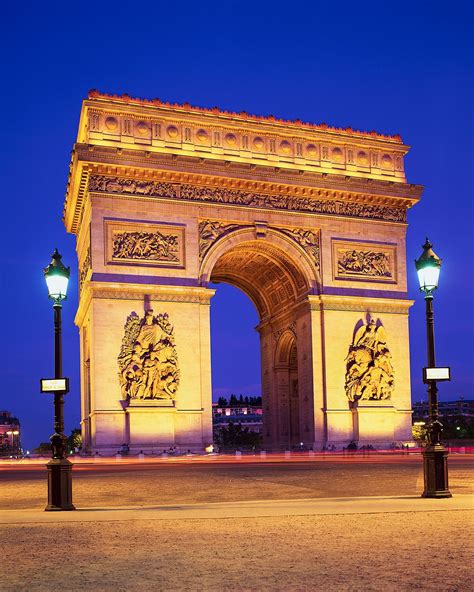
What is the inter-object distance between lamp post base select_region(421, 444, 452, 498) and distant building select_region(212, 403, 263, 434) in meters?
144

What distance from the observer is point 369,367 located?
39000 mm

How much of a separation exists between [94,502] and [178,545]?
23.0 feet

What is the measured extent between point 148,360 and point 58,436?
66.5 ft

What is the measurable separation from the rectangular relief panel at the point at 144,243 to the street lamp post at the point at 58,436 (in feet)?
63.4

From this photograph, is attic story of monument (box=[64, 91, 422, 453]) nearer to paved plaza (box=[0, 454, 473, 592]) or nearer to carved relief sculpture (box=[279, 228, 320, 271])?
carved relief sculpture (box=[279, 228, 320, 271])

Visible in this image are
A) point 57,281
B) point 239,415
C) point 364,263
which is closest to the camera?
point 57,281

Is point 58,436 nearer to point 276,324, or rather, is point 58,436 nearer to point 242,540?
point 242,540

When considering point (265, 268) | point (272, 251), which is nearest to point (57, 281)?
point (272, 251)

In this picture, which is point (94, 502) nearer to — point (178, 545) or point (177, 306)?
point (178, 545)

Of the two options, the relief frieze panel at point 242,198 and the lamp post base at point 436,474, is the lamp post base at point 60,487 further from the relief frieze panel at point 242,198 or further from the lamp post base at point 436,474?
the relief frieze panel at point 242,198

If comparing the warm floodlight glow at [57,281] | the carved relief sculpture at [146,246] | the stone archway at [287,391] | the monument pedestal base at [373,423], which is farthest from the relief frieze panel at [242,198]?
the warm floodlight glow at [57,281]

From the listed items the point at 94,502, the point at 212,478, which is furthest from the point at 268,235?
the point at 94,502

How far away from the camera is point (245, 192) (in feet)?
126

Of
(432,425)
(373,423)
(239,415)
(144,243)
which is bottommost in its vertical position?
(239,415)
